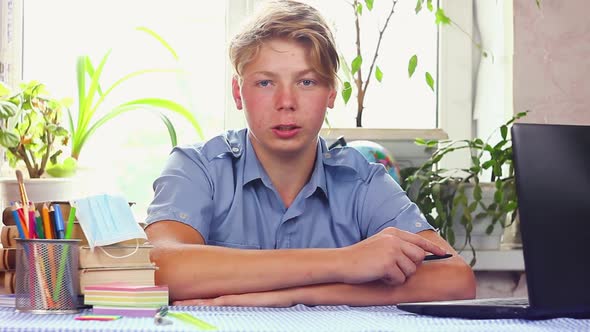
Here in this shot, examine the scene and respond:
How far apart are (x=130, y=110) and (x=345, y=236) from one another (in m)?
0.87

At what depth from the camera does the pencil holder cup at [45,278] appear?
→ 979 millimetres

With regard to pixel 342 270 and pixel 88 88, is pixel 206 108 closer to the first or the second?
pixel 88 88

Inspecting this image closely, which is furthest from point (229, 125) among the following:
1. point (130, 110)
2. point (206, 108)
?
point (130, 110)

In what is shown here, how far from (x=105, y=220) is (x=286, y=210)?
64cm

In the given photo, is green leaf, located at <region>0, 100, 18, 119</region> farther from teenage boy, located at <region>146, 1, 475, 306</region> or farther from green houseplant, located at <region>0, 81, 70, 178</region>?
teenage boy, located at <region>146, 1, 475, 306</region>

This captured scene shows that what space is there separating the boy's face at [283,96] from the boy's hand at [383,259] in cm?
31

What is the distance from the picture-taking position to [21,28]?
8.20 feet

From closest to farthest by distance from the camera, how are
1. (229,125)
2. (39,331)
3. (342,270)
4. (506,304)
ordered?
(39,331) → (506,304) → (342,270) → (229,125)

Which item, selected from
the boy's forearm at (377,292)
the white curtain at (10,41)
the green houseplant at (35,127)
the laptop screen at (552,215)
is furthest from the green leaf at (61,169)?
the laptop screen at (552,215)

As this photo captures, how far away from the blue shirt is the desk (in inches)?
23.5

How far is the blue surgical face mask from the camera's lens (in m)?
1.04

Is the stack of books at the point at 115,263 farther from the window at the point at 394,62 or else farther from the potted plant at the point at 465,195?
the window at the point at 394,62

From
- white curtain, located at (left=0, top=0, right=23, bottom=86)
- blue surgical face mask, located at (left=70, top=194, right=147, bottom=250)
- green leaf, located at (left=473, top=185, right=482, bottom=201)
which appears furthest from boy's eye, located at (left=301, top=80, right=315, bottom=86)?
white curtain, located at (left=0, top=0, right=23, bottom=86)

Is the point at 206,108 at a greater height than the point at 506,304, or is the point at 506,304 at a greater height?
the point at 206,108
